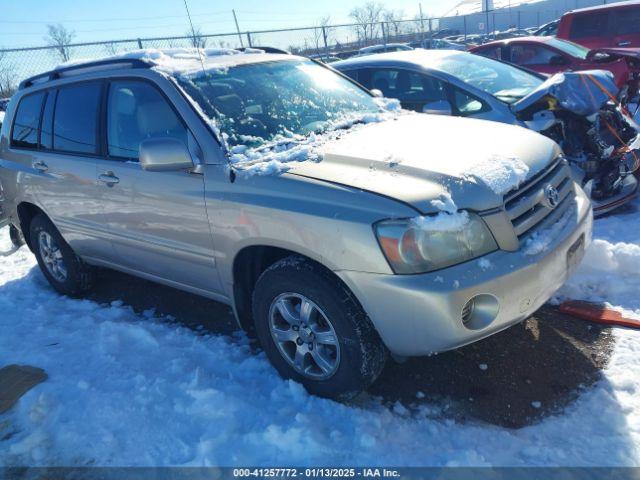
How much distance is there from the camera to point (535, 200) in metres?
2.71

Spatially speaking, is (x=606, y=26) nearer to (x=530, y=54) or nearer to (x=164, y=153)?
(x=530, y=54)

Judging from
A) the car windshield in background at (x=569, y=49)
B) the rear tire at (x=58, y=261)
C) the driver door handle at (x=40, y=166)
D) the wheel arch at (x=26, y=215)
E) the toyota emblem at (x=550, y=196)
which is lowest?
the rear tire at (x=58, y=261)

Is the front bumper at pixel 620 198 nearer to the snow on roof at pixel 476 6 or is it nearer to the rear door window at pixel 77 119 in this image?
the rear door window at pixel 77 119

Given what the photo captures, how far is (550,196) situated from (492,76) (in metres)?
3.57

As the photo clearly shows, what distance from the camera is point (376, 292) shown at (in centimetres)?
240

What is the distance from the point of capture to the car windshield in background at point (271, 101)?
3.16 meters

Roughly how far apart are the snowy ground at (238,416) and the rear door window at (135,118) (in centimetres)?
128

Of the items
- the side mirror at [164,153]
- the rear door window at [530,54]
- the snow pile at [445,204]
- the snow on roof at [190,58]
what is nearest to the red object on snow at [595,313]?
the snow pile at [445,204]

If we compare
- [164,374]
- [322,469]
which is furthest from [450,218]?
[164,374]

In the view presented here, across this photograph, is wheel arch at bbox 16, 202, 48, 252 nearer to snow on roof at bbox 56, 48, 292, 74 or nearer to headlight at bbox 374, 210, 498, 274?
snow on roof at bbox 56, 48, 292, 74

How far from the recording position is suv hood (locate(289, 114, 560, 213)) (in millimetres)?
2480

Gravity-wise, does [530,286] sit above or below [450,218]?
below

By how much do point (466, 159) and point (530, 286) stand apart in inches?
28.0

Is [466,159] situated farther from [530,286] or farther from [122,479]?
[122,479]
